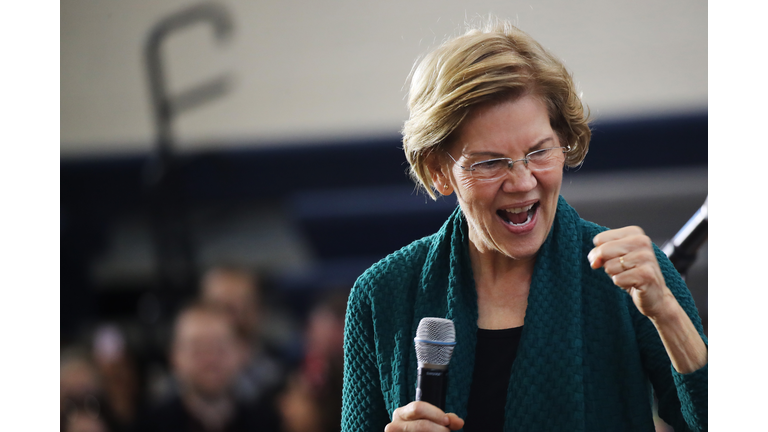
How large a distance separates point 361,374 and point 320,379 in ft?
5.38

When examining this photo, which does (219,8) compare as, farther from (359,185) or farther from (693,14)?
(693,14)

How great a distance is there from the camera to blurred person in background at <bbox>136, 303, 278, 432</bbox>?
2.67 m

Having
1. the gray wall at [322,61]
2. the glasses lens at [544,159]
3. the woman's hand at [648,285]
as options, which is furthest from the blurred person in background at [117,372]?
the woman's hand at [648,285]

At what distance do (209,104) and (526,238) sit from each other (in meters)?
2.11

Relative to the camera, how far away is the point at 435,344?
3.09 ft

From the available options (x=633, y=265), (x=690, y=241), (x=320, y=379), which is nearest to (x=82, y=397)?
(x=320, y=379)

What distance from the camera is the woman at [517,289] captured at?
1.03 m

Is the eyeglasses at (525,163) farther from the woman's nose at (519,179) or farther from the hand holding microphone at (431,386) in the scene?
the hand holding microphone at (431,386)

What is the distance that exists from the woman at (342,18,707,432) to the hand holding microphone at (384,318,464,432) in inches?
4.7

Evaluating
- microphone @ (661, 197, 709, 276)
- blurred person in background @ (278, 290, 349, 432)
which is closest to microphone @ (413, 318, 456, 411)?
microphone @ (661, 197, 709, 276)

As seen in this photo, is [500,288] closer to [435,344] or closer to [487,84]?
[435,344]
